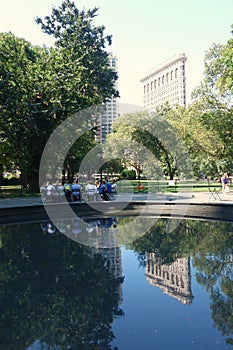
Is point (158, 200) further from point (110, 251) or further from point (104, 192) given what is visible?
point (110, 251)

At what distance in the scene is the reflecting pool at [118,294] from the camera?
4.21 metres

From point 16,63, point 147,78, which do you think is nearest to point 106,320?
point 16,63

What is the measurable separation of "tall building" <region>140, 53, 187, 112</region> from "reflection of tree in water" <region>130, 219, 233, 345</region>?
151m

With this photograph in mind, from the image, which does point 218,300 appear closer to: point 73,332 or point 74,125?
point 73,332

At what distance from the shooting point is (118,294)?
18.7 ft

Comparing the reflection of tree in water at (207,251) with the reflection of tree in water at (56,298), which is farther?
the reflection of tree in water at (207,251)

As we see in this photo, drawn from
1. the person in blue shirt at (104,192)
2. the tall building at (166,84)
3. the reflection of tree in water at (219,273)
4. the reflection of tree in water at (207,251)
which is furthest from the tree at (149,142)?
the tall building at (166,84)

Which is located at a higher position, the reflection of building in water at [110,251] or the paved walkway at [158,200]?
the paved walkway at [158,200]

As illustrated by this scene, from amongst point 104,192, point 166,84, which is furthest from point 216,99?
point 166,84

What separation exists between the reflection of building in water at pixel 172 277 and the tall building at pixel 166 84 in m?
155

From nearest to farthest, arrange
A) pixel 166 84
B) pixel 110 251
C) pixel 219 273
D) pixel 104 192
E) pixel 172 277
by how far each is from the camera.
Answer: pixel 172 277
pixel 219 273
pixel 110 251
pixel 104 192
pixel 166 84

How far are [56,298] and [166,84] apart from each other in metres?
173

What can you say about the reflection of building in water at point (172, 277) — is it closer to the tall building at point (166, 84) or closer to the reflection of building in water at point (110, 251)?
the reflection of building in water at point (110, 251)

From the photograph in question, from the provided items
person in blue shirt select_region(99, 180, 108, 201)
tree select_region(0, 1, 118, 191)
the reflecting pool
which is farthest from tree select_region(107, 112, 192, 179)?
the reflecting pool
